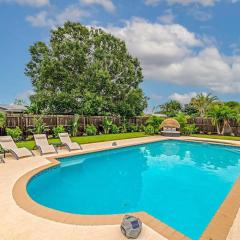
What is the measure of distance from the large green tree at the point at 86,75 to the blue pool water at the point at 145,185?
36.5ft

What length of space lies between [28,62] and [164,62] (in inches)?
680

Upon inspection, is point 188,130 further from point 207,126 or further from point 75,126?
point 75,126

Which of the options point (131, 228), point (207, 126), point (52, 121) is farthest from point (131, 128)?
point (131, 228)

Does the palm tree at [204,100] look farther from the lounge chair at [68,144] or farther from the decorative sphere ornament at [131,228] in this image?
the decorative sphere ornament at [131,228]

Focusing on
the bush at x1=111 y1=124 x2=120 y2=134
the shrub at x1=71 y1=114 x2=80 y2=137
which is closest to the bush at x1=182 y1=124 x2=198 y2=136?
the bush at x1=111 y1=124 x2=120 y2=134

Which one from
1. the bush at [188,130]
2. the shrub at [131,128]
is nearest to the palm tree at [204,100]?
the bush at [188,130]

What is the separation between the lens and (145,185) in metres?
7.77

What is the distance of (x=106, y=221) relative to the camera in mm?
4453

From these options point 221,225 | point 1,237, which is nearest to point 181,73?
point 221,225

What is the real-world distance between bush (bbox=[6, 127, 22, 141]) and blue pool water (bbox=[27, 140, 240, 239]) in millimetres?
5595

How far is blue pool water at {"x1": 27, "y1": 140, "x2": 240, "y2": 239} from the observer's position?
5707mm

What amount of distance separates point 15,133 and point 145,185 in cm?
1051

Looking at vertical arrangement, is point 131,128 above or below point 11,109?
below

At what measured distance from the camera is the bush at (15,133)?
47.6 feet
